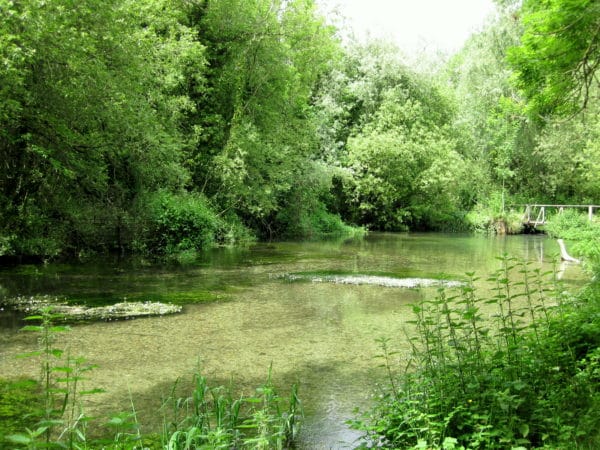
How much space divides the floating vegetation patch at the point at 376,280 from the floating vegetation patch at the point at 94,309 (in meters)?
4.89

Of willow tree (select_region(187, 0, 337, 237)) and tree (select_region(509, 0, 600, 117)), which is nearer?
tree (select_region(509, 0, 600, 117))

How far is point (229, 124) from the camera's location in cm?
2680

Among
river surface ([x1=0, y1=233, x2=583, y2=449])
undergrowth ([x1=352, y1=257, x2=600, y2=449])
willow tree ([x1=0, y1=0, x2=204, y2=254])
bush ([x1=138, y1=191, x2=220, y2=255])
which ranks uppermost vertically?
willow tree ([x1=0, y1=0, x2=204, y2=254])

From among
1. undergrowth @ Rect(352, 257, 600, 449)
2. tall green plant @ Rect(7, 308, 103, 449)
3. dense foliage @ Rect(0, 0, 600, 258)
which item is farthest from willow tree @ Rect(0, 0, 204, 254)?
undergrowth @ Rect(352, 257, 600, 449)

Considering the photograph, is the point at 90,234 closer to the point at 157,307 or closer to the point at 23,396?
the point at 157,307

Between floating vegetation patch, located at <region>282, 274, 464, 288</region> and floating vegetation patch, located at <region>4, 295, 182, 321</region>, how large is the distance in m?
4.89

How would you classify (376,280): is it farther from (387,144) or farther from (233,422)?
(387,144)

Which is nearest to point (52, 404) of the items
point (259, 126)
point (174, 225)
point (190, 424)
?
point (190, 424)

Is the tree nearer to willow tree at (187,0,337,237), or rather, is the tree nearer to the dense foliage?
the dense foliage

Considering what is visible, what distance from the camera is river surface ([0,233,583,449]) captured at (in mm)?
6191

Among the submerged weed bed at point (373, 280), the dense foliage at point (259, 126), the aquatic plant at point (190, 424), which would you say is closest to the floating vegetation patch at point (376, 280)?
the submerged weed bed at point (373, 280)

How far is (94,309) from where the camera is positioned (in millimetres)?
10281

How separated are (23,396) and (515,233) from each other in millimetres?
36026

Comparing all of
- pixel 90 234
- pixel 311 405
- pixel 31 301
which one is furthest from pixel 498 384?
pixel 90 234
